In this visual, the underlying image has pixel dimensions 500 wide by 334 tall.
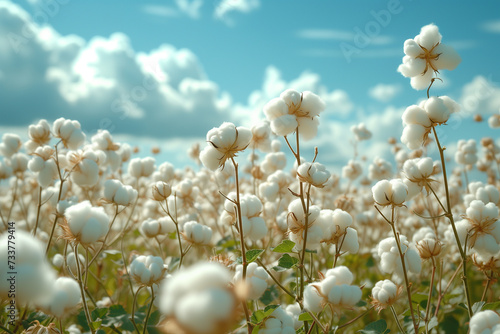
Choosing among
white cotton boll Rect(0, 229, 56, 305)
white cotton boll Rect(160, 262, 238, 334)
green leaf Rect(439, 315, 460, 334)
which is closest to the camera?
white cotton boll Rect(160, 262, 238, 334)

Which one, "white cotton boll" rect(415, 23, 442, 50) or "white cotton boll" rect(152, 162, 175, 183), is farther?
"white cotton boll" rect(152, 162, 175, 183)

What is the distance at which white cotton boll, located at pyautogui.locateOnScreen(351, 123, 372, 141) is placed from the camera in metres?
5.00

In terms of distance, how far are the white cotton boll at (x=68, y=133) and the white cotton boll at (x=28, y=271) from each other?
71.2 inches

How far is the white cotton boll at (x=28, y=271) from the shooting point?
2.54 feet

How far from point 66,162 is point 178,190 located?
2.54 ft

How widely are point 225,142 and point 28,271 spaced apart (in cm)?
82

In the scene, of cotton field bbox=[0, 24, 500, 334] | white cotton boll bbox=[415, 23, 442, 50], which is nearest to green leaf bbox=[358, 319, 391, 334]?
cotton field bbox=[0, 24, 500, 334]

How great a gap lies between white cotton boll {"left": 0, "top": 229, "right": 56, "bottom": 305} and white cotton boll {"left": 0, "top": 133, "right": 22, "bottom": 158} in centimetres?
290

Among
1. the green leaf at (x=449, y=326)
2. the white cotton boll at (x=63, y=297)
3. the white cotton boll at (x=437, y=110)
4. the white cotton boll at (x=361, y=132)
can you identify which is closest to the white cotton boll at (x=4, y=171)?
the white cotton boll at (x=63, y=297)

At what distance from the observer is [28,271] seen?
782mm

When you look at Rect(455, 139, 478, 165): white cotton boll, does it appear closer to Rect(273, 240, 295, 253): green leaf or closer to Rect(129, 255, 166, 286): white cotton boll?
Rect(273, 240, 295, 253): green leaf

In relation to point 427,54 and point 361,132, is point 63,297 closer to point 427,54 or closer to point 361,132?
point 427,54

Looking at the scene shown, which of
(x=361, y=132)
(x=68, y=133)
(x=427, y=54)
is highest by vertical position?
(x=361, y=132)

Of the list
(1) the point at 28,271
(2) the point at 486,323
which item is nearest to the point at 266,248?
(2) the point at 486,323
